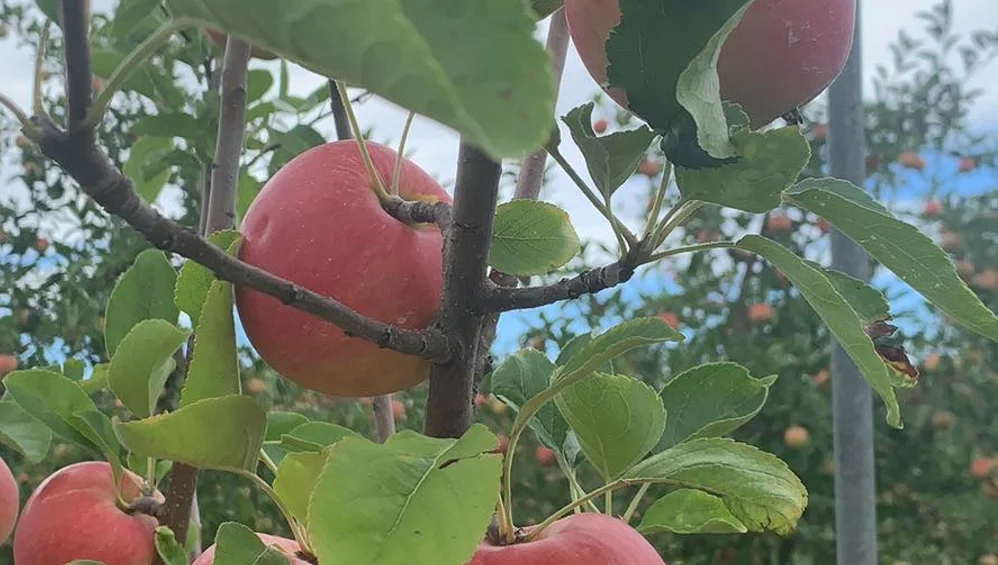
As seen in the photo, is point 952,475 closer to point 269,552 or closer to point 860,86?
point 860,86

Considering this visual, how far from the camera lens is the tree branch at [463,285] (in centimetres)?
34

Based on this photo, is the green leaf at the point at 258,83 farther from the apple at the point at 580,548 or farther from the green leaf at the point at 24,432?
the apple at the point at 580,548

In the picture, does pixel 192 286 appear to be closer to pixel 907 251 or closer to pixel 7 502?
pixel 907 251

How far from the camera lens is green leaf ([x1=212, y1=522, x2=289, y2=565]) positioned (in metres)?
0.34

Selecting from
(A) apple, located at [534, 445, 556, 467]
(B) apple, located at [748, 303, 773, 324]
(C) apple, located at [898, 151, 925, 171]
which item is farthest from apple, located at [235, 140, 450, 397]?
(C) apple, located at [898, 151, 925, 171]

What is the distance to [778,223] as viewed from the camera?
1781mm

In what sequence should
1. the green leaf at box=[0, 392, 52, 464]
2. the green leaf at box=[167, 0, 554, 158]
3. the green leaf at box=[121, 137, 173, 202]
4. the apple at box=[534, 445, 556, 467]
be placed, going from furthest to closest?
the apple at box=[534, 445, 556, 467], the green leaf at box=[121, 137, 173, 202], the green leaf at box=[0, 392, 52, 464], the green leaf at box=[167, 0, 554, 158]

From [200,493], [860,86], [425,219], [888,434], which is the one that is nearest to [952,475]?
[888,434]

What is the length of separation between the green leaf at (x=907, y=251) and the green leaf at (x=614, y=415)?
0.11m

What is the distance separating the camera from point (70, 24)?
22 centimetres

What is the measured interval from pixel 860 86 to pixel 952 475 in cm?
85

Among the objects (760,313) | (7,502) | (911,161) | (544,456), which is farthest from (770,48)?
(911,161)

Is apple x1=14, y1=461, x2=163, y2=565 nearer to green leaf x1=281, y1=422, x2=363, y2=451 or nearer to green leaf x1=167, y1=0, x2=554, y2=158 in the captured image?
green leaf x1=281, y1=422, x2=363, y2=451

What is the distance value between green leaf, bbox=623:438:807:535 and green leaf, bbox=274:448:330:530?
122mm
